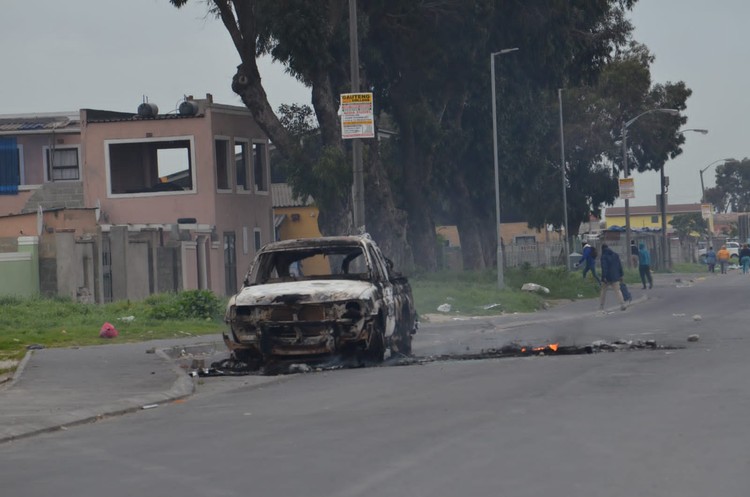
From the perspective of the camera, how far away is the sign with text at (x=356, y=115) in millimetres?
27594

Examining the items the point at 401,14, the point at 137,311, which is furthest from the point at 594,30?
the point at 137,311

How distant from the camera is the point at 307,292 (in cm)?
1786

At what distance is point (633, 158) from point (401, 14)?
3467cm

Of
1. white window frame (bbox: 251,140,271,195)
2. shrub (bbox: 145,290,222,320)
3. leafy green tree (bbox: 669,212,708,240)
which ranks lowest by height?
shrub (bbox: 145,290,222,320)

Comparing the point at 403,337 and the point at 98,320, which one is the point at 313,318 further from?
the point at 98,320

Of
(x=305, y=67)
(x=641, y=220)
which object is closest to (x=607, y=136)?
(x=305, y=67)

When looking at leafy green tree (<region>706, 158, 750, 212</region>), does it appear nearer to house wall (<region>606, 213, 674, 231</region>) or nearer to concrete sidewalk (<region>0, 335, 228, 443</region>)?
house wall (<region>606, 213, 674, 231</region>)

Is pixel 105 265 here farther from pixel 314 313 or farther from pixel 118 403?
pixel 118 403

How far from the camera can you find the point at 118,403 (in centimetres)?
1444

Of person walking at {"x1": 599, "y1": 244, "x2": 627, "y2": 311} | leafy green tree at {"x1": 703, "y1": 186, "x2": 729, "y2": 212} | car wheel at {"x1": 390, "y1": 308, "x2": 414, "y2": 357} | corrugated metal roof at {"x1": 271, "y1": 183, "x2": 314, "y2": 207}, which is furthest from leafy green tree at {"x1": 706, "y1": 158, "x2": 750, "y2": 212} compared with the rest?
car wheel at {"x1": 390, "y1": 308, "x2": 414, "y2": 357}

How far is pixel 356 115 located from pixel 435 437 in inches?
698

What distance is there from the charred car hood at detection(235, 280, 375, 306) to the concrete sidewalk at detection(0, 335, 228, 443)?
1.40m

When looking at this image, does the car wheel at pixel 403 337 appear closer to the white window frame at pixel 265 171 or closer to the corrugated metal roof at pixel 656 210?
the white window frame at pixel 265 171

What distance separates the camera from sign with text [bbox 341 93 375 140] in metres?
27.6
